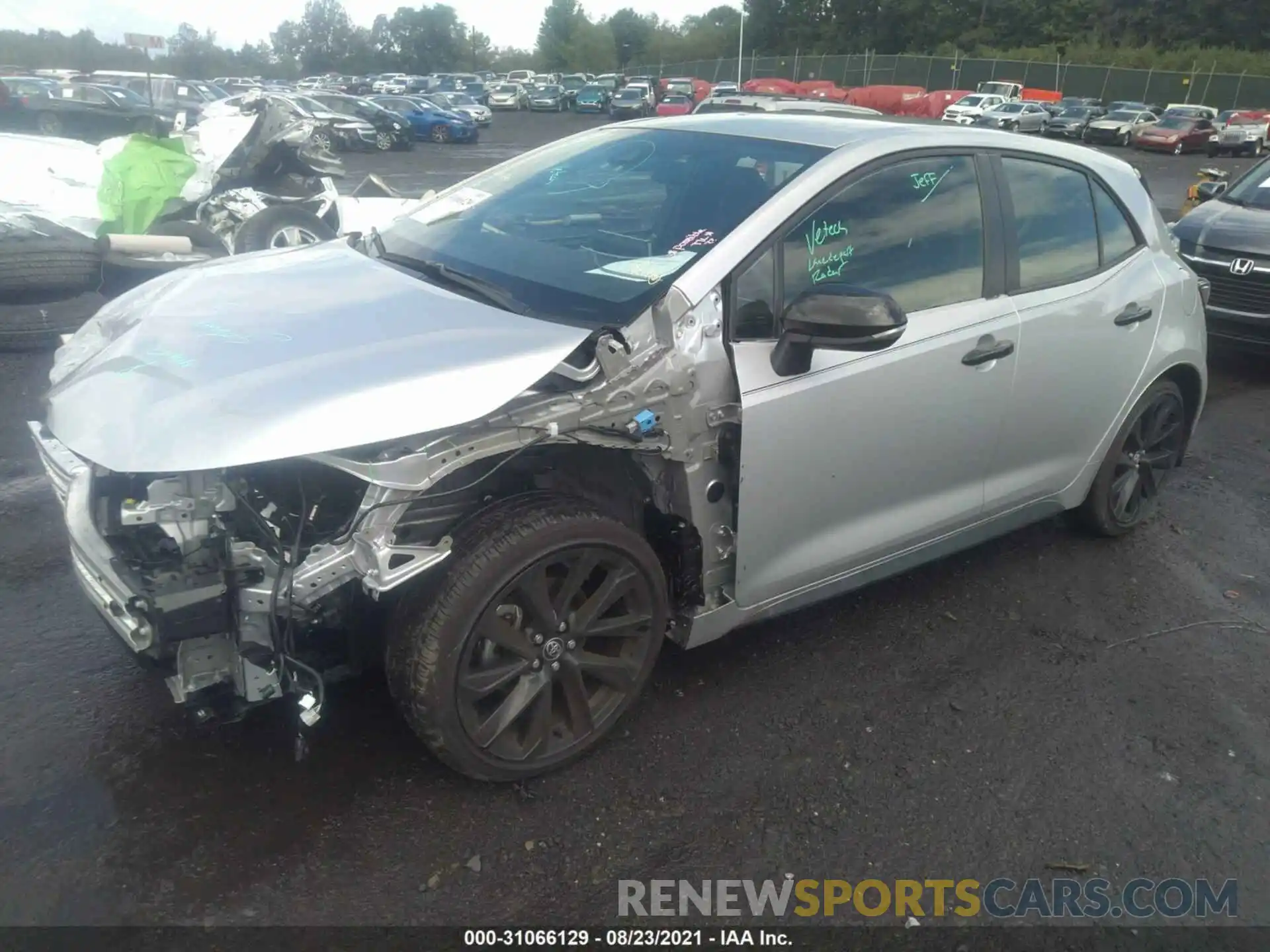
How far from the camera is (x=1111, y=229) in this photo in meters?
4.09

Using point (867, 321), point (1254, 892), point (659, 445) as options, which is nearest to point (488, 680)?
point (659, 445)

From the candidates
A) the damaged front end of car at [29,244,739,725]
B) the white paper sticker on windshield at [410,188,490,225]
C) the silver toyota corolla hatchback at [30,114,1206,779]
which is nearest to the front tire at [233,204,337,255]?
the white paper sticker on windshield at [410,188,490,225]

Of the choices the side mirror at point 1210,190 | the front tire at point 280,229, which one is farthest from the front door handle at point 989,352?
the side mirror at point 1210,190

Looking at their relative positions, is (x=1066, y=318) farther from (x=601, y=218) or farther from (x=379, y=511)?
Result: (x=379, y=511)

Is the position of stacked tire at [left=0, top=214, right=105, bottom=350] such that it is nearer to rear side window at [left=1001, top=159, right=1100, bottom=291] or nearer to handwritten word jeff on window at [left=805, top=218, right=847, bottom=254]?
handwritten word jeff on window at [left=805, top=218, right=847, bottom=254]

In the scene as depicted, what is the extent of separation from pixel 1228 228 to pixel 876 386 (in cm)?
631

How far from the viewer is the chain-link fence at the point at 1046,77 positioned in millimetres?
45625

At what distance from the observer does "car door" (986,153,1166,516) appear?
143 inches

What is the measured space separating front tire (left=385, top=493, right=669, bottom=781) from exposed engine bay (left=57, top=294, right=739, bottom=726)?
0.13 meters

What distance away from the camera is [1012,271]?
356 cm

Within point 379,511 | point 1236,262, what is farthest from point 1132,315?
point 1236,262

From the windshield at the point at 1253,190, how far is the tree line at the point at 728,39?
47.4m

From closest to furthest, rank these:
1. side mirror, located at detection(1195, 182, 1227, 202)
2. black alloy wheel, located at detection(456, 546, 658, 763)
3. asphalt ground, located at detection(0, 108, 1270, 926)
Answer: asphalt ground, located at detection(0, 108, 1270, 926)
black alloy wheel, located at detection(456, 546, 658, 763)
side mirror, located at detection(1195, 182, 1227, 202)

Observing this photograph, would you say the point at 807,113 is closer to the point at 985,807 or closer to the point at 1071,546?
the point at 1071,546
